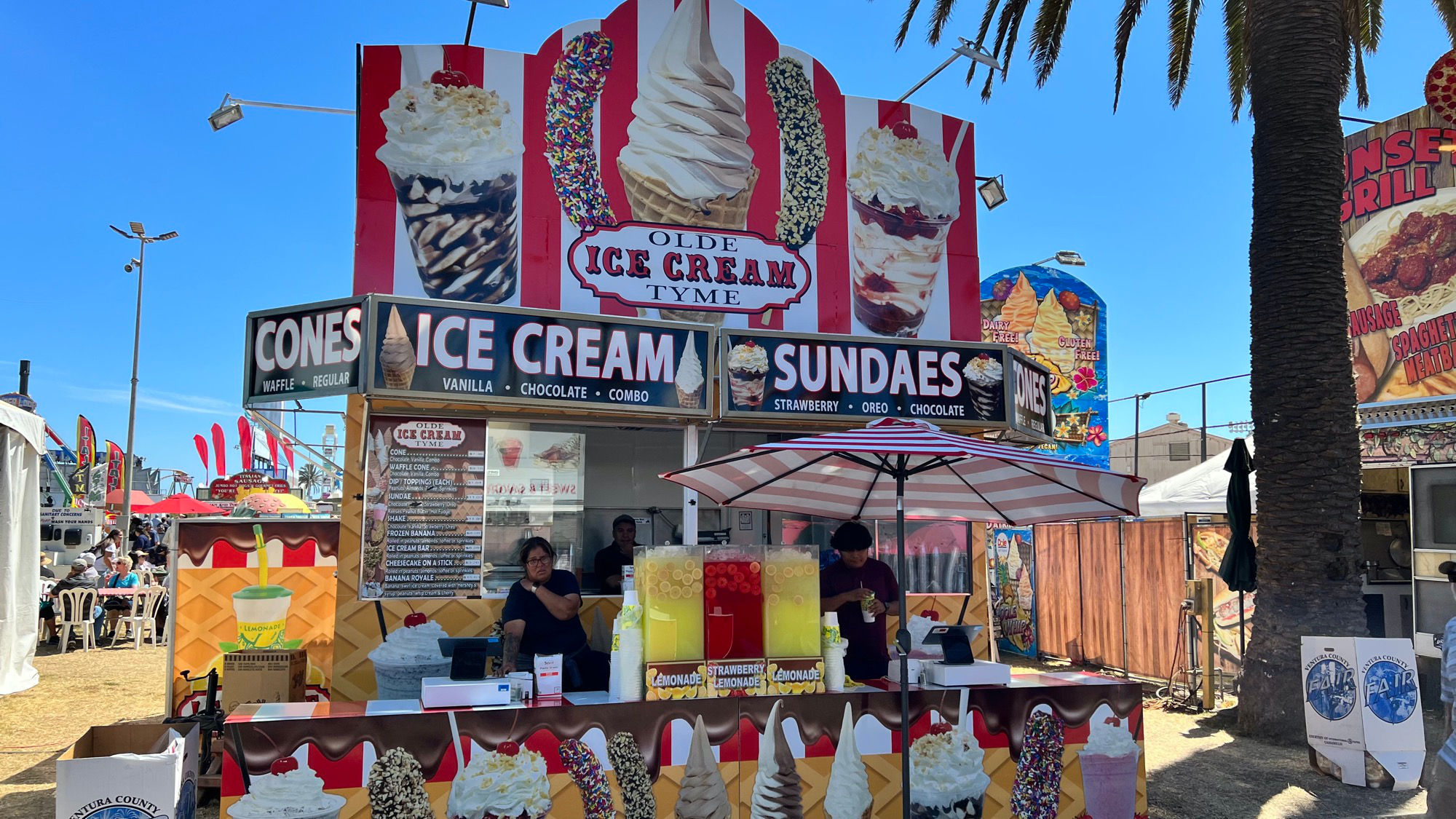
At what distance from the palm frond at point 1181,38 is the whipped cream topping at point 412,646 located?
32.0 feet

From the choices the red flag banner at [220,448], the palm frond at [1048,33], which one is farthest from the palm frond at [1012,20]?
the red flag banner at [220,448]

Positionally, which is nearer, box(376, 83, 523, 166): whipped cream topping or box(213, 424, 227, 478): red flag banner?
box(376, 83, 523, 166): whipped cream topping

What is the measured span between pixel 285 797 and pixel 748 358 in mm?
4050

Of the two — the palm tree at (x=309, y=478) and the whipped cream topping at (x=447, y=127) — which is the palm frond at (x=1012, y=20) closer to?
the whipped cream topping at (x=447, y=127)

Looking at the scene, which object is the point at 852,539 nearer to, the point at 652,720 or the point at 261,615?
the point at 652,720

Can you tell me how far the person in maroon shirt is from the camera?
604 centimetres

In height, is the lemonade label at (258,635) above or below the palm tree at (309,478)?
below

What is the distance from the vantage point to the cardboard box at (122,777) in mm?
4410

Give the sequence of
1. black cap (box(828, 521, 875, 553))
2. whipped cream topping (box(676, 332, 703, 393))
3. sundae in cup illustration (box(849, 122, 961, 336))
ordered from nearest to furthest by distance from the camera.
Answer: black cap (box(828, 521, 875, 553)), whipped cream topping (box(676, 332, 703, 393)), sundae in cup illustration (box(849, 122, 961, 336))

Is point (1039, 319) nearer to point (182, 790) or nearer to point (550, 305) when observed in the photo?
Answer: point (550, 305)

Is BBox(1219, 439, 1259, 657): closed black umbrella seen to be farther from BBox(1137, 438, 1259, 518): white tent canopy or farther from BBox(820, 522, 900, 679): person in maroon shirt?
BBox(820, 522, 900, 679): person in maroon shirt

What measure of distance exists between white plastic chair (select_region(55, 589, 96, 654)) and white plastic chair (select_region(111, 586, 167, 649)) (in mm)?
512

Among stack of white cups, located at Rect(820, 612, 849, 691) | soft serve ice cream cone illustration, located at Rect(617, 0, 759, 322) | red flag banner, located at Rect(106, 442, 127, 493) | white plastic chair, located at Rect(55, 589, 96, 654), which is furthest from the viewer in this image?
red flag banner, located at Rect(106, 442, 127, 493)

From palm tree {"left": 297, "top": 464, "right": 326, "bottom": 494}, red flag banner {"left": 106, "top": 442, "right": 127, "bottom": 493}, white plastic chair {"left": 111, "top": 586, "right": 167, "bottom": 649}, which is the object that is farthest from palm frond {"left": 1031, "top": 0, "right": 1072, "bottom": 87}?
palm tree {"left": 297, "top": 464, "right": 326, "bottom": 494}
